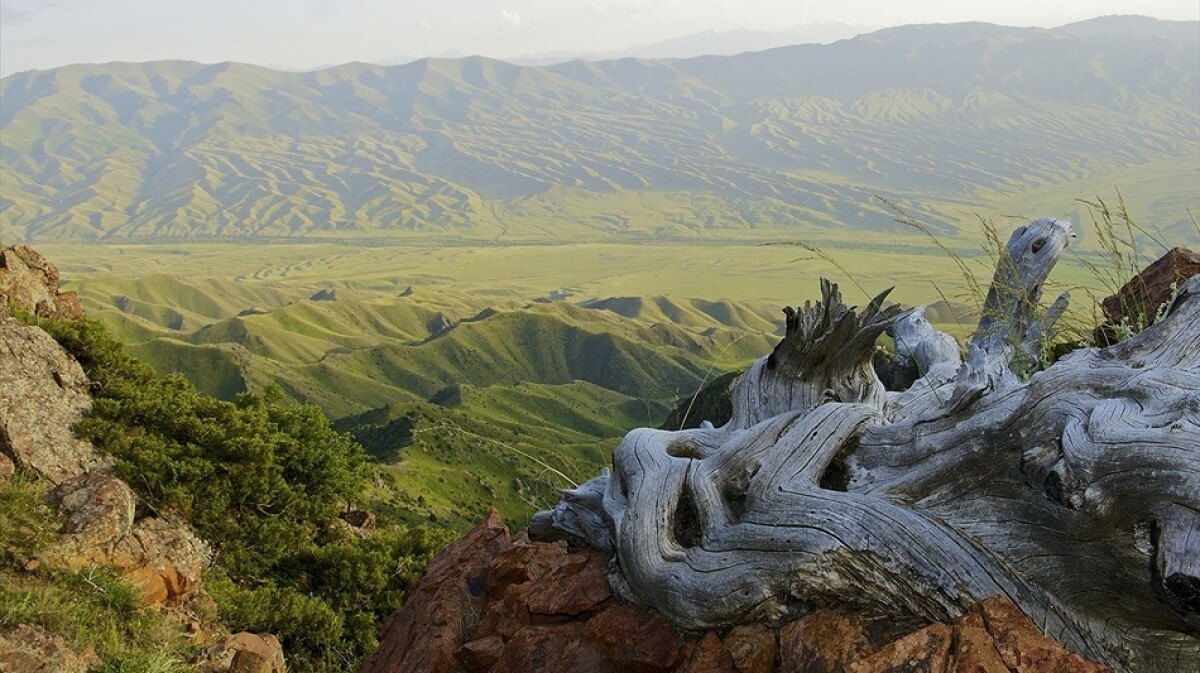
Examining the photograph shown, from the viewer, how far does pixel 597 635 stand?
5.62 m

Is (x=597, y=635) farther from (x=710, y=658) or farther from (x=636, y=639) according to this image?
(x=710, y=658)

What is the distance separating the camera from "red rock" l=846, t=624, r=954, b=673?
4.07m

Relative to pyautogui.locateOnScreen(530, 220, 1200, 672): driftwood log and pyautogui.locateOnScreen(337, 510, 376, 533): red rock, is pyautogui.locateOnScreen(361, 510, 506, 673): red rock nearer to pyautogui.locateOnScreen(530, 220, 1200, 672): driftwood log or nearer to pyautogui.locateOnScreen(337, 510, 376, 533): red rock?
pyautogui.locateOnScreen(530, 220, 1200, 672): driftwood log

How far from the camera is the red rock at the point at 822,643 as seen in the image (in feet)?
14.5

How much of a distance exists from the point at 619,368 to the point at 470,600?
129 meters

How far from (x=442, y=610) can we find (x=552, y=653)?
177 cm

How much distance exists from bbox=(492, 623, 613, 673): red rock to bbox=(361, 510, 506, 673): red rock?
70 centimetres

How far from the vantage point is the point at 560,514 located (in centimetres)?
720

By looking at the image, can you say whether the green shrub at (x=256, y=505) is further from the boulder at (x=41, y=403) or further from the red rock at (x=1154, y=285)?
the red rock at (x=1154, y=285)

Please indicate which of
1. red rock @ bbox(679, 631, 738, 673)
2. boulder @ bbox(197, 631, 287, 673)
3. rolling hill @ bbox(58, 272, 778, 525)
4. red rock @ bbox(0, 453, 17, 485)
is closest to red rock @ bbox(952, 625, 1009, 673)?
red rock @ bbox(679, 631, 738, 673)

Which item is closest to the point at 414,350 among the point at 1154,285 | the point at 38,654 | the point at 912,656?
the point at 38,654

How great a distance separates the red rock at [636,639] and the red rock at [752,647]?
34 centimetres

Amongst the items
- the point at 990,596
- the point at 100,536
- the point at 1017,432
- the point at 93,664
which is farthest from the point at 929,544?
the point at 100,536

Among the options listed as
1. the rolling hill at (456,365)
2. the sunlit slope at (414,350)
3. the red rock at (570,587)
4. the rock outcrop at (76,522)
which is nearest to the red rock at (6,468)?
the rock outcrop at (76,522)
